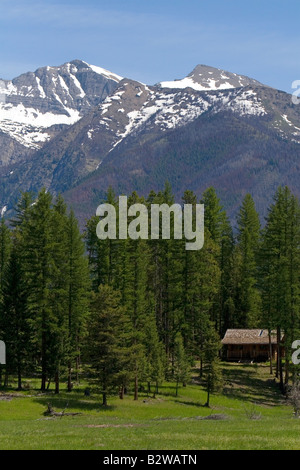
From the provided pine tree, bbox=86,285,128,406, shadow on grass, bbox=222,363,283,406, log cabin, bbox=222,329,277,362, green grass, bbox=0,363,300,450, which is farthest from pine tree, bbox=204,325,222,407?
log cabin, bbox=222,329,277,362

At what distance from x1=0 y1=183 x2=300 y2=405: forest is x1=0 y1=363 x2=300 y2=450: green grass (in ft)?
6.26

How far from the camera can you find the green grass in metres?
24.8

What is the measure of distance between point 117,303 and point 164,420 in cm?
1913

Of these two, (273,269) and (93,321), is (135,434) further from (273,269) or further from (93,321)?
(273,269)

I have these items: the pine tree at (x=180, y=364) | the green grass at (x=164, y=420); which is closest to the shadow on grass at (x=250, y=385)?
the green grass at (x=164, y=420)

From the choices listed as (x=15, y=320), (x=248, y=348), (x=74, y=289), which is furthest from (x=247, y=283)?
(x=15, y=320)

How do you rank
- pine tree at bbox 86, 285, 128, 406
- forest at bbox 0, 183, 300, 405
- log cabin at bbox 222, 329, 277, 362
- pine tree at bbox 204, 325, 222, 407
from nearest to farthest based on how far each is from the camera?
pine tree at bbox 86, 285, 128, 406
forest at bbox 0, 183, 300, 405
pine tree at bbox 204, 325, 222, 407
log cabin at bbox 222, 329, 277, 362

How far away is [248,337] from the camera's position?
7675cm

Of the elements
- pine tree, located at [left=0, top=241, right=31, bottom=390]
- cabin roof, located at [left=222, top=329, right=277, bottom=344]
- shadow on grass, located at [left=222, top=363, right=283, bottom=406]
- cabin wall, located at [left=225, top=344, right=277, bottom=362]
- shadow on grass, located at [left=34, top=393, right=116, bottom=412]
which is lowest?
shadow on grass, located at [left=222, top=363, right=283, bottom=406]

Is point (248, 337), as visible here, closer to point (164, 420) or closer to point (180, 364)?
point (180, 364)

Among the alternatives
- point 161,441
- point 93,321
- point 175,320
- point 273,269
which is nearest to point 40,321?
point 93,321

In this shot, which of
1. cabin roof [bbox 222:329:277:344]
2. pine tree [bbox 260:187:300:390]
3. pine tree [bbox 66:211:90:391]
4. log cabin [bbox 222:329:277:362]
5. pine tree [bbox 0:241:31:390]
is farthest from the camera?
log cabin [bbox 222:329:277:362]

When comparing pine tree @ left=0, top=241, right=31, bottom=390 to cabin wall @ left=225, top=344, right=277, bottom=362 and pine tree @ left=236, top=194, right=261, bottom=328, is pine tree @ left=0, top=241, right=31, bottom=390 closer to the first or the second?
cabin wall @ left=225, top=344, right=277, bottom=362

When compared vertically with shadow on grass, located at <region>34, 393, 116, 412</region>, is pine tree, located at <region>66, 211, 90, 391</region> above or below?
above
